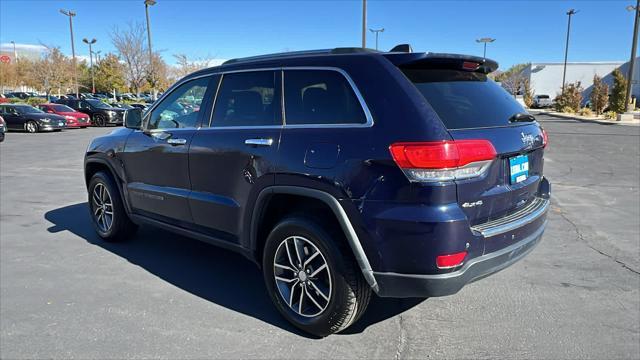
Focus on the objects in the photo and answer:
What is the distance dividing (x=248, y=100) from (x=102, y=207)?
2654 millimetres

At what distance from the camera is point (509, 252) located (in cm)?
296

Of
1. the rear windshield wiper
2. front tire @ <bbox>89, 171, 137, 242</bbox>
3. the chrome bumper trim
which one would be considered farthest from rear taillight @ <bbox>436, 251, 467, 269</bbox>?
front tire @ <bbox>89, 171, 137, 242</bbox>

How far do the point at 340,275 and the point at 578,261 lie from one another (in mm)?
2942

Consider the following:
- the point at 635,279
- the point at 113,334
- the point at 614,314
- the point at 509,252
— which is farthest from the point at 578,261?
the point at 113,334

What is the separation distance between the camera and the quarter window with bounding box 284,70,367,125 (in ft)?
9.68

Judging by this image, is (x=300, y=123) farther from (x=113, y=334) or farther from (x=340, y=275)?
(x=113, y=334)

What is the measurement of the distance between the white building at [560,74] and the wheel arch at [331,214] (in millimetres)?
66371

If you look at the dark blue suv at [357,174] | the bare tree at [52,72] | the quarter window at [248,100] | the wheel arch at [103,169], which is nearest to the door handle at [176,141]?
the dark blue suv at [357,174]

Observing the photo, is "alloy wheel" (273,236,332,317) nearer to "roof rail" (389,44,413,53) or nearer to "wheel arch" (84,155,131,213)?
"roof rail" (389,44,413,53)

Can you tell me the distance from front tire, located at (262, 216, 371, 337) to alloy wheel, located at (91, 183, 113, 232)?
2.60 meters

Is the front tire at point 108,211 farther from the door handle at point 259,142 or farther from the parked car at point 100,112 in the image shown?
the parked car at point 100,112

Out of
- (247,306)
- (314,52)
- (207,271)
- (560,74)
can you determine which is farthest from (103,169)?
(560,74)

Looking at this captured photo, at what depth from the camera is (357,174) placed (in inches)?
108

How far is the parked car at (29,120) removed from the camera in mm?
22078
